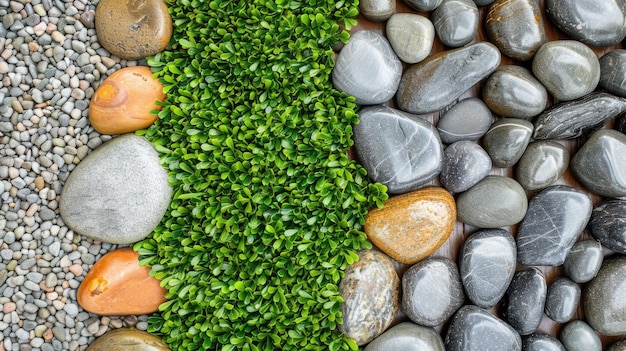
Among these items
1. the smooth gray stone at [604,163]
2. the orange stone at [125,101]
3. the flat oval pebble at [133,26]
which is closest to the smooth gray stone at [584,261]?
the smooth gray stone at [604,163]

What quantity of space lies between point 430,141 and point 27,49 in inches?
82.6

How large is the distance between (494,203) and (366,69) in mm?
924

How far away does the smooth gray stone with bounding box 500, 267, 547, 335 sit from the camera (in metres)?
2.76

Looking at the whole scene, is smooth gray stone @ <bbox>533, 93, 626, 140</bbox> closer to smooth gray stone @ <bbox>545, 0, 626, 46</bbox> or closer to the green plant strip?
smooth gray stone @ <bbox>545, 0, 626, 46</bbox>

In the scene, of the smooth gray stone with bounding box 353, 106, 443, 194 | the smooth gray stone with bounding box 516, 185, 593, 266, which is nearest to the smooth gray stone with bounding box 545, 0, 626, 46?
the smooth gray stone with bounding box 516, 185, 593, 266

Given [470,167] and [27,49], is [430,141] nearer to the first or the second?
[470,167]

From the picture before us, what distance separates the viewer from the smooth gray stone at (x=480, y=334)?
2688 millimetres

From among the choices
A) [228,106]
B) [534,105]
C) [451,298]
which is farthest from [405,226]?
[228,106]

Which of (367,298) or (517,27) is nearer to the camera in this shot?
(367,298)

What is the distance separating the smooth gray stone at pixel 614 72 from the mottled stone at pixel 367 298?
4.87ft

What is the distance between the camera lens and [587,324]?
2.86m

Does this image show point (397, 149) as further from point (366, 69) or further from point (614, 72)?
point (614, 72)

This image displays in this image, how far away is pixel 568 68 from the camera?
273cm

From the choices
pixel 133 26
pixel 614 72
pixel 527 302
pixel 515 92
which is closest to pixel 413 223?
pixel 527 302
